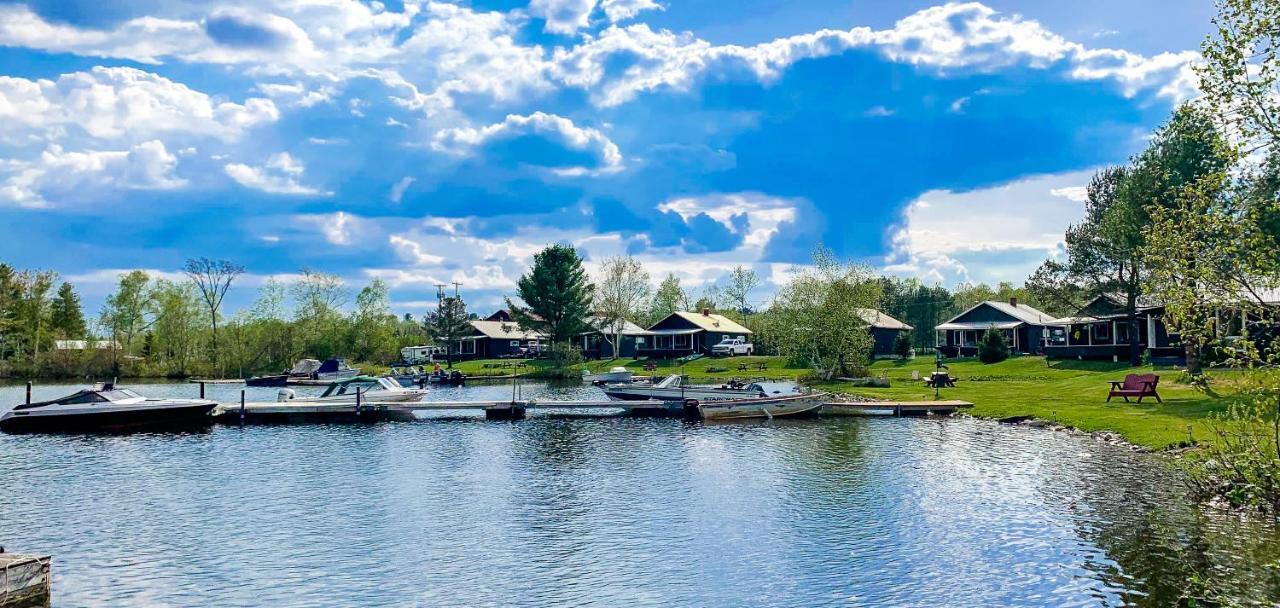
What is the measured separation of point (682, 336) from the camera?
4358 inches

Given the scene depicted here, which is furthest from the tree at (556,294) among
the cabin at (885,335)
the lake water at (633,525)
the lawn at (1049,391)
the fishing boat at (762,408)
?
the lake water at (633,525)

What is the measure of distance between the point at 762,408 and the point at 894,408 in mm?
6849

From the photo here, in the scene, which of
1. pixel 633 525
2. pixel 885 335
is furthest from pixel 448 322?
pixel 633 525

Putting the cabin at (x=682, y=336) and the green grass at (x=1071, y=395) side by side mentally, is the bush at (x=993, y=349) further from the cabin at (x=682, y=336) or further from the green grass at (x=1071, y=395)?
the cabin at (x=682, y=336)

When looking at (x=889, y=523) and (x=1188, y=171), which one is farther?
(x=1188, y=171)

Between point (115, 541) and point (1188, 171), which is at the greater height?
point (1188, 171)

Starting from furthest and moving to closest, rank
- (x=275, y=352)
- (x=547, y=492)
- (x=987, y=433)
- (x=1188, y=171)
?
(x=275, y=352)
(x=1188, y=171)
(x=987, y=433)
(x=547, y=492)

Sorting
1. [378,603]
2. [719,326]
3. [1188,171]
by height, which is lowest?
[378,603]

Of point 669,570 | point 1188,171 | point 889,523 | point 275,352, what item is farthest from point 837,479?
point 275,352

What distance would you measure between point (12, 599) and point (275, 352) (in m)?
99.1

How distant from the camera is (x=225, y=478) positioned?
3017cm

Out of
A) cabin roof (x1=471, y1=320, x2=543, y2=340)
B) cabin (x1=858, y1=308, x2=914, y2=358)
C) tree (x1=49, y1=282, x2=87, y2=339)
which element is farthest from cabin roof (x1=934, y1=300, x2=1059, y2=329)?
tree (x1=49, y1=282, x2=87, y2=339)

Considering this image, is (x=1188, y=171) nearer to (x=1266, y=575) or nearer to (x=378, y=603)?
(x=1266, y=575)

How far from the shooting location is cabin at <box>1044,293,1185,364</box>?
63.3 m
